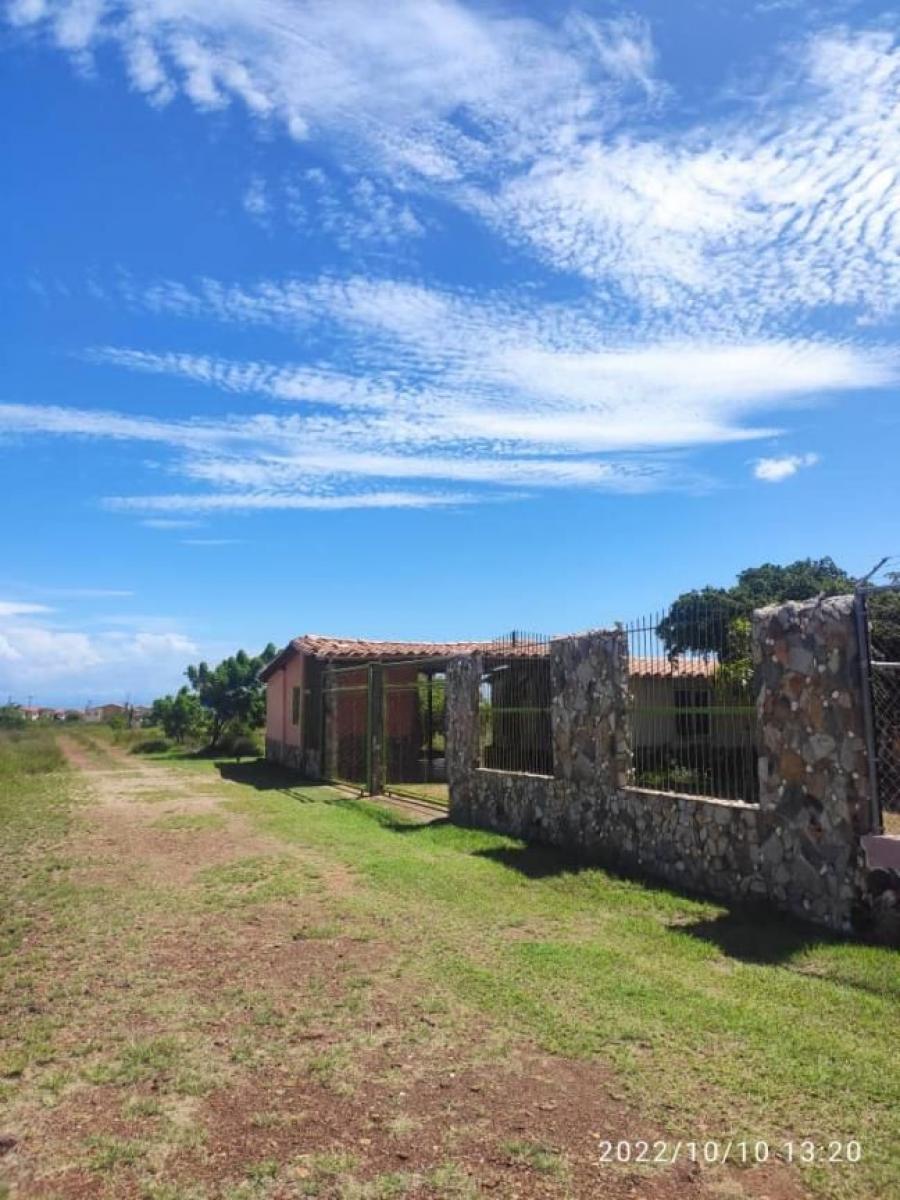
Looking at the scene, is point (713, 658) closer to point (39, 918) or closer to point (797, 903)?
point (797, 903)

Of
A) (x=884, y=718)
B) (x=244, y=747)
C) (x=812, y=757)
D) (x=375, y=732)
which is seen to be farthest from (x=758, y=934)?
(x=244, y=747)

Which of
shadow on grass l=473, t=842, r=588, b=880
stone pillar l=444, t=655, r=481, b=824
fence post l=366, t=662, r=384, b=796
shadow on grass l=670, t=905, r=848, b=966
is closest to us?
shadow on grass l=670, t=905, r=848, b=966

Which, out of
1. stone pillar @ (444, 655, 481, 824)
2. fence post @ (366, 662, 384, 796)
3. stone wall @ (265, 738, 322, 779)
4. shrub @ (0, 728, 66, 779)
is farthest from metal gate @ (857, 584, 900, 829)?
shrub @ (0, 728, 66, 779)

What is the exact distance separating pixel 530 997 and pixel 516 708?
606 cm

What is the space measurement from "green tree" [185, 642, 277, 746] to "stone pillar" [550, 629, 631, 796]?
22.9 meters

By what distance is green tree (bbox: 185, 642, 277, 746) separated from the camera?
103 feet

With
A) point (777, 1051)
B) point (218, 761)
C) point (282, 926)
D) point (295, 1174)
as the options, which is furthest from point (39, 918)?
point (218, 761)

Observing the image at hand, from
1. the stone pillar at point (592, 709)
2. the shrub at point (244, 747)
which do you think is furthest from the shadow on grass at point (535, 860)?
the shrub at point (244, 747)

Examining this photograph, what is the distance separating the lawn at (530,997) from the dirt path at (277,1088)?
27 millimetres

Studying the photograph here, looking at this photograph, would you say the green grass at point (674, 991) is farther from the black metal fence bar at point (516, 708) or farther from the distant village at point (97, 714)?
the distant village at point (97, 714)

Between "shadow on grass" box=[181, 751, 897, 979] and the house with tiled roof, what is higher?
the house with tiled roof

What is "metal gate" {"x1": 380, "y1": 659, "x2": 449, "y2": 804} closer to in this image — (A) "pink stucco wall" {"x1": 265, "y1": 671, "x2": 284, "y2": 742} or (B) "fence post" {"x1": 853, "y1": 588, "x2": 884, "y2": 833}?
(A) "pink stucco wall" {"x1": 265, "y1": 671, "x2": 284, "y2": 742}

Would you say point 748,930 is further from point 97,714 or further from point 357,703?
point 97,714

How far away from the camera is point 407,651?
69.1 ft
